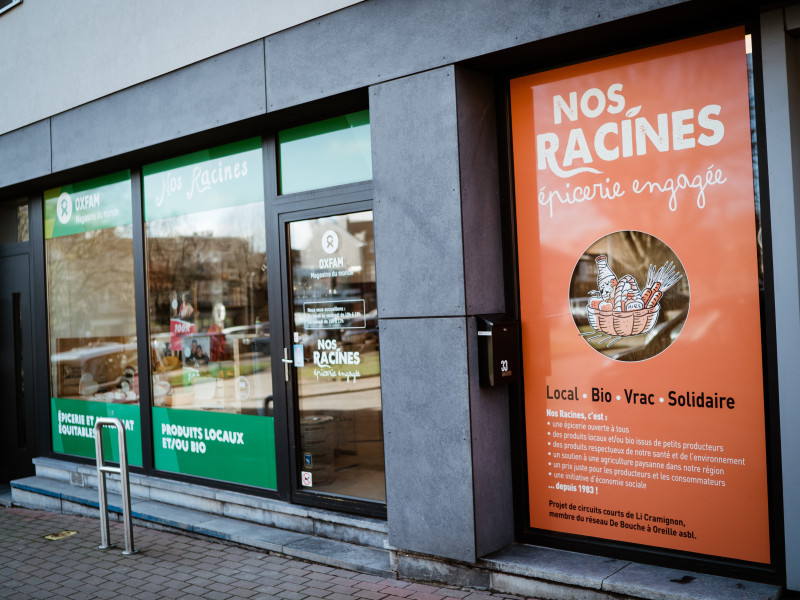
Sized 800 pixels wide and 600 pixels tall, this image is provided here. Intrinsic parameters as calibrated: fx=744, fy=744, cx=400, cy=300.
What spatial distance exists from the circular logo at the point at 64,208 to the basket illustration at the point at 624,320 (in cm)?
618

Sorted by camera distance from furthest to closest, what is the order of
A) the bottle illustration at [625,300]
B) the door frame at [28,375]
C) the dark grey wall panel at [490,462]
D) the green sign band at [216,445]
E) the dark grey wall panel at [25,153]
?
the door frame at [28,375]
the dark grey wall panel at [25,153]
the green sign band at [216,445]
the dark grey wall panel at [490,462]
the bottle illustration at [625,300]

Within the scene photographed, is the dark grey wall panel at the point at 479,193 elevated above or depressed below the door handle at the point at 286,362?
above

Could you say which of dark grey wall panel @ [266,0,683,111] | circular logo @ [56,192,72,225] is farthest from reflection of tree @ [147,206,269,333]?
circular logo @ [56,192,72,225]

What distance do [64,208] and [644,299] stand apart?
261 inches

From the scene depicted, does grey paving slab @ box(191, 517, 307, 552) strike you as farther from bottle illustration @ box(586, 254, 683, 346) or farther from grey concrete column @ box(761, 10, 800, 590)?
grey concrete column @ box(761, 10, 800, 590)

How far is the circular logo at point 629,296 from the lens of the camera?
425cm

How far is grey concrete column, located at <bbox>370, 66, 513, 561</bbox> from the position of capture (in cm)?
462

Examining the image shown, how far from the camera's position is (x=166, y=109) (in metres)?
6.55

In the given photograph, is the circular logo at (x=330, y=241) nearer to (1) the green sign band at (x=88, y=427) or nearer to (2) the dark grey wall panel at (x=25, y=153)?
(1) the green sign band at (x=88, y=427)

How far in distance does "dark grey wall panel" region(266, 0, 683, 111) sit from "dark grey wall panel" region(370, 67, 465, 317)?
0.58 feet

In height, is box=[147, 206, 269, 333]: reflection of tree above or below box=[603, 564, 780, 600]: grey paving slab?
above

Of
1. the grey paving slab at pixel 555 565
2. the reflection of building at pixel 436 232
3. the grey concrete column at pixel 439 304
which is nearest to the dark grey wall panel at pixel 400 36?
the reflection of building at pixel 436 232

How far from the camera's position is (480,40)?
4.52 metres

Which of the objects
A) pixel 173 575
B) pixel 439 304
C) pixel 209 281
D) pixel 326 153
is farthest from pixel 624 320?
pixel 209 281
